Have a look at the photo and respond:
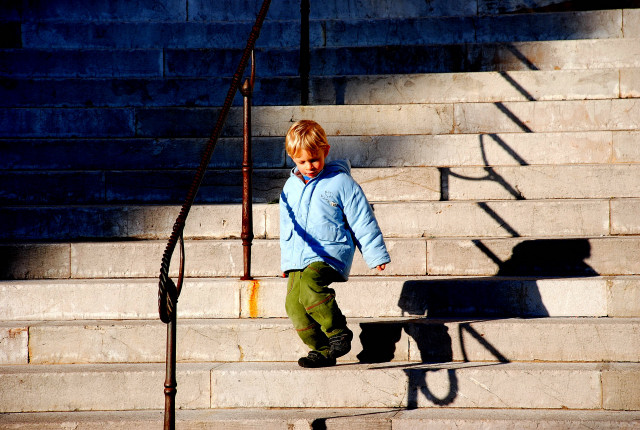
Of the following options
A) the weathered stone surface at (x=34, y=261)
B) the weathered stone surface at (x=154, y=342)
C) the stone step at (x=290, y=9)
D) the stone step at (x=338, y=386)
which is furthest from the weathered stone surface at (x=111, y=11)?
the stone step at (x=338, y=386)

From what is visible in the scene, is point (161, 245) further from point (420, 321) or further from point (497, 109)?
point (497, 109)

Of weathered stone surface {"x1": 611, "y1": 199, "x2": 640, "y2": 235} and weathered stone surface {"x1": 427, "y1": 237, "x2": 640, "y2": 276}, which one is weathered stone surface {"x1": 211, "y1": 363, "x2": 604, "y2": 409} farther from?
weathered stone surface {"x1": 611, "y1": 199, "x2": 640, "y2": 235}

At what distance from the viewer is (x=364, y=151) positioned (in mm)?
5316

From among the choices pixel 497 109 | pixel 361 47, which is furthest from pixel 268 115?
pixel 497 109

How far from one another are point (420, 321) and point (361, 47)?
11.3 ft

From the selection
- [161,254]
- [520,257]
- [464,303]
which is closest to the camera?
[464,303]

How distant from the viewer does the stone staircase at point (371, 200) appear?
3.46 m

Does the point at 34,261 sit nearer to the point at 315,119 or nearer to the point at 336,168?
the point at 336,168

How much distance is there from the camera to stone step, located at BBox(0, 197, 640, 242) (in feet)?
14.6

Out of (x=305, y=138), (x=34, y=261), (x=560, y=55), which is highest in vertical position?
(x=560, y=55)

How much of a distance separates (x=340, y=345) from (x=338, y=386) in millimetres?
198

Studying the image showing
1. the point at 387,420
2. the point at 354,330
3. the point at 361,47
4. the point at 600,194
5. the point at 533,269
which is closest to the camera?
the point at 387,420

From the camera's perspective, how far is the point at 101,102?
6.04 meters

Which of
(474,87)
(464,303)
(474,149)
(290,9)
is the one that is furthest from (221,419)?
(290,9)
